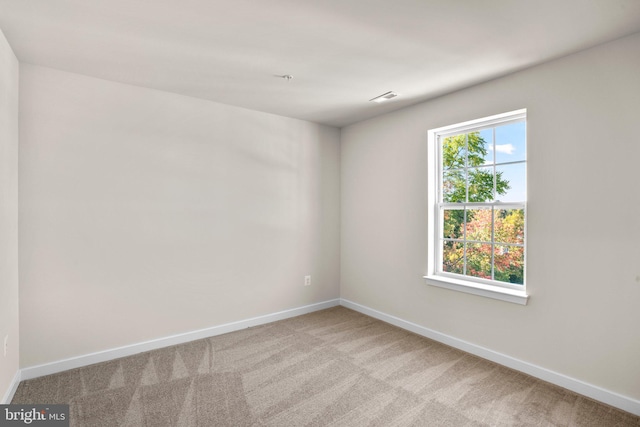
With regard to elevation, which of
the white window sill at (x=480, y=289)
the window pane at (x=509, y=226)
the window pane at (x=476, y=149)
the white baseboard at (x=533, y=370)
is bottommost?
the white baseboard at (x=533, y=370)

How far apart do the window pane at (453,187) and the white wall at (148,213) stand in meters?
1.64

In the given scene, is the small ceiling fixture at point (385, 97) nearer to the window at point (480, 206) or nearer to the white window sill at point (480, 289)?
the window at point (480, 206)

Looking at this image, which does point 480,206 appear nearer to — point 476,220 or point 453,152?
point 476,220

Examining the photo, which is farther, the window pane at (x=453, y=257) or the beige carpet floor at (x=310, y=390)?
the window pane at (x=453, y=257)

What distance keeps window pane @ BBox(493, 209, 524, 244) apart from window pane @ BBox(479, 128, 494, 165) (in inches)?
18.4

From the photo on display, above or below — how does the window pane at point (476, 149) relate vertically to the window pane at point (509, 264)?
above

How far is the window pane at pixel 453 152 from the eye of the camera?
319 cm

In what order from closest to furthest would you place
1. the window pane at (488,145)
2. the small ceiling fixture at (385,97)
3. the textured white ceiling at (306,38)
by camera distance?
the textured white ceiling at (306,38)
the window pane at (488,145)
the small ceiling fixture at (385,97)

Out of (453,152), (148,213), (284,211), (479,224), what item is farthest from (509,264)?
(148,213)

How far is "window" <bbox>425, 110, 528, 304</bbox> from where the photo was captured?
2.74m

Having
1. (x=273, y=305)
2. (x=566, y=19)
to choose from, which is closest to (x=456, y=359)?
(x=273, y=305)

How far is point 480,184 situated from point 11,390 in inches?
160

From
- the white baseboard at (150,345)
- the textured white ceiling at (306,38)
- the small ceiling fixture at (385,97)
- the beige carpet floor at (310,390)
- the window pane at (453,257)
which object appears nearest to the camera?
the textured white ceiling at (306,38)

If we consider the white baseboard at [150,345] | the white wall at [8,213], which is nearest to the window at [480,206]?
the white baseboard at [150,345]
